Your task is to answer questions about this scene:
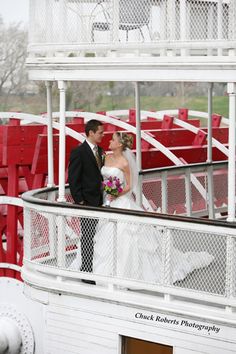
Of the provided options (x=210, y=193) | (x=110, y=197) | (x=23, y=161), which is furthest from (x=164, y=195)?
(x=23, y=161)

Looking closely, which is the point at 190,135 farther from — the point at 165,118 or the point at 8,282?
the point at 8,282

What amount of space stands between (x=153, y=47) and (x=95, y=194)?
4.36ft

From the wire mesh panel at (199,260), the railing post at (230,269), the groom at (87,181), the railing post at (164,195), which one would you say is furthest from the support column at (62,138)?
the railing post at (164,195)

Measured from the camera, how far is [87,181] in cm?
930

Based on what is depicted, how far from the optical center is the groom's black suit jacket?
9266 mm

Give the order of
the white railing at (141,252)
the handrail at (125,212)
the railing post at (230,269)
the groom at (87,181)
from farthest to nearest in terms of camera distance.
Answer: the groom at (87,181), the white railing at (141,252), the handrail at (125,212), the railing post at (230,269)

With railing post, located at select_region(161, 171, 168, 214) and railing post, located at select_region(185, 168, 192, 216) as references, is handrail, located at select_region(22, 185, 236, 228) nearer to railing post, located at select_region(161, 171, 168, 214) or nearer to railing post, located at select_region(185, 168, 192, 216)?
railing post, located at select_region(161, 171, 168, 214)

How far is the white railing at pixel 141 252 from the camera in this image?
848 centimetres

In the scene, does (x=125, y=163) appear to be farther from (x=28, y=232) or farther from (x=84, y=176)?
(x=28, y=232)

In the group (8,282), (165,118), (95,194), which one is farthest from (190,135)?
(95,194)

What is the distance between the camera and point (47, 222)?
1029 cm

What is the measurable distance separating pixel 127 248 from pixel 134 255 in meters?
0.10

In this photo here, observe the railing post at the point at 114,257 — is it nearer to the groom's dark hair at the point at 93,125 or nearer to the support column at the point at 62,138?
the support column at the point at 62,138

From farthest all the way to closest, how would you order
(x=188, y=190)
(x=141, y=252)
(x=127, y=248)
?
(x=188, y=190), (x=141, y=252), (x=127, y=248)
